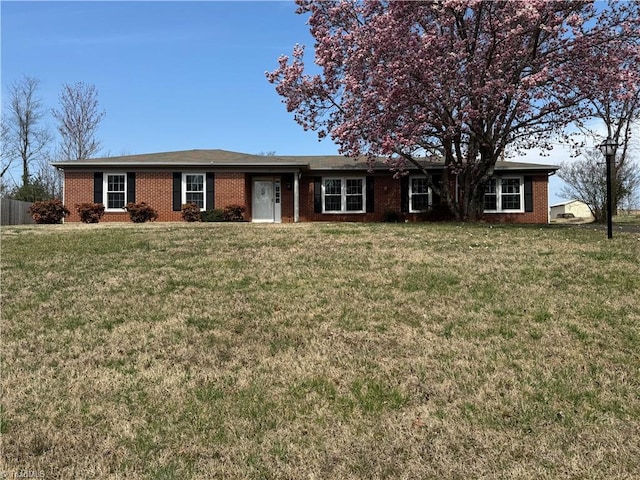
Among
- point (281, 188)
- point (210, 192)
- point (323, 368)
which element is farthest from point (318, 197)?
point (323, 368)

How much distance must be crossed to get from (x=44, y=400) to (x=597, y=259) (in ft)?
26.0

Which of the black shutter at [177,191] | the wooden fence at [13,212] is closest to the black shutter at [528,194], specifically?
the black shutter at [177,191]

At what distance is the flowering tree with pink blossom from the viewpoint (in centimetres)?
1390

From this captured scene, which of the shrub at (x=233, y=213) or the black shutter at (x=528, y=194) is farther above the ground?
the black shutter at (x=528, y=194)

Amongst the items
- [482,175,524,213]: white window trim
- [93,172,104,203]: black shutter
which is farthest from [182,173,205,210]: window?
[482,175,524,213]: white window trim

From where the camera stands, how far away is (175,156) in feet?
70.4

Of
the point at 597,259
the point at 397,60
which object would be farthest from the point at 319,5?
the point at 597,259

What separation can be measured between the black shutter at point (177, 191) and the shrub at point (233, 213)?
1.98 meters

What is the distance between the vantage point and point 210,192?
20.1m

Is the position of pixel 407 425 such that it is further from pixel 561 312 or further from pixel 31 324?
pixel 31 324

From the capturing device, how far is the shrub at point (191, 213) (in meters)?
19.6

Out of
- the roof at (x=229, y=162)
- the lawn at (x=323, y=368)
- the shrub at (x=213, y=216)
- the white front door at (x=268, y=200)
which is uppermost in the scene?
the roof at (x=229, y=162)

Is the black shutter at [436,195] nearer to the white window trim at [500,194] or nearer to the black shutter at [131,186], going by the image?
the white window trim at [500,194]

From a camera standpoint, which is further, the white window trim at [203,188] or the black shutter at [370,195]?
the black shutter at [370,195]
